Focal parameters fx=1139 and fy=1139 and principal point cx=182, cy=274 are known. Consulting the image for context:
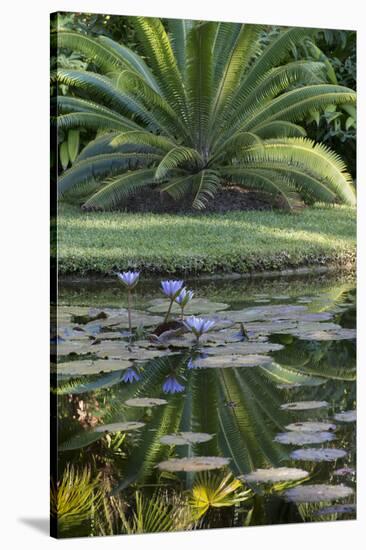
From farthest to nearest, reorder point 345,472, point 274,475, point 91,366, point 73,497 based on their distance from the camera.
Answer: point 345,472 → point 274,475 → point 91,366 → point 73,497

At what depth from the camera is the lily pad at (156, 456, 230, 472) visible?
6.02 m

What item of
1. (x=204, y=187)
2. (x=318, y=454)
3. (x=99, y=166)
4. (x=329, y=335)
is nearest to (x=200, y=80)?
(x=204, y=187)

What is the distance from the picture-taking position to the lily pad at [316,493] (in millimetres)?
6312

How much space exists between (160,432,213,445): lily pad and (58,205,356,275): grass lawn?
0.88 m

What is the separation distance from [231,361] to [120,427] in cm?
74

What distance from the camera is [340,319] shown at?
6645mm

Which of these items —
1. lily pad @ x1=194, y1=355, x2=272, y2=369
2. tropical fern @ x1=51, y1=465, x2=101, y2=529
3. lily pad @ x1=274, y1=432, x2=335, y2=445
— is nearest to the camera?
tropical fern @ x1=51, y1=465, x2=101, y2=529

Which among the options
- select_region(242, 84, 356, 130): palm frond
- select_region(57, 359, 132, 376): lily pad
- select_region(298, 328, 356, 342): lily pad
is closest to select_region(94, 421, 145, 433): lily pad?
select_region(57, 359, 132, 376): lily pad

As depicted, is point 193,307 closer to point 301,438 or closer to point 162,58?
point 301,438

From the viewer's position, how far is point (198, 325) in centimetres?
621

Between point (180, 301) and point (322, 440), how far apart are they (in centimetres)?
116

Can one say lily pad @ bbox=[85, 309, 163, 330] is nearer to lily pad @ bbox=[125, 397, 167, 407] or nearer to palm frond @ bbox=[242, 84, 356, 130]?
lily pad @ bbox=[125, 397, 167, 407]

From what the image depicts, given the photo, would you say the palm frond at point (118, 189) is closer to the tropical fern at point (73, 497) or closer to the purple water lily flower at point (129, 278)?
the purple water lily flower at point (129, 278)

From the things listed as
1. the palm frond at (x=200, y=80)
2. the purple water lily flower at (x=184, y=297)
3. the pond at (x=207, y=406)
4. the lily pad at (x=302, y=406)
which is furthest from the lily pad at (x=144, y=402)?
the palm frond at (x=200, y=80)
